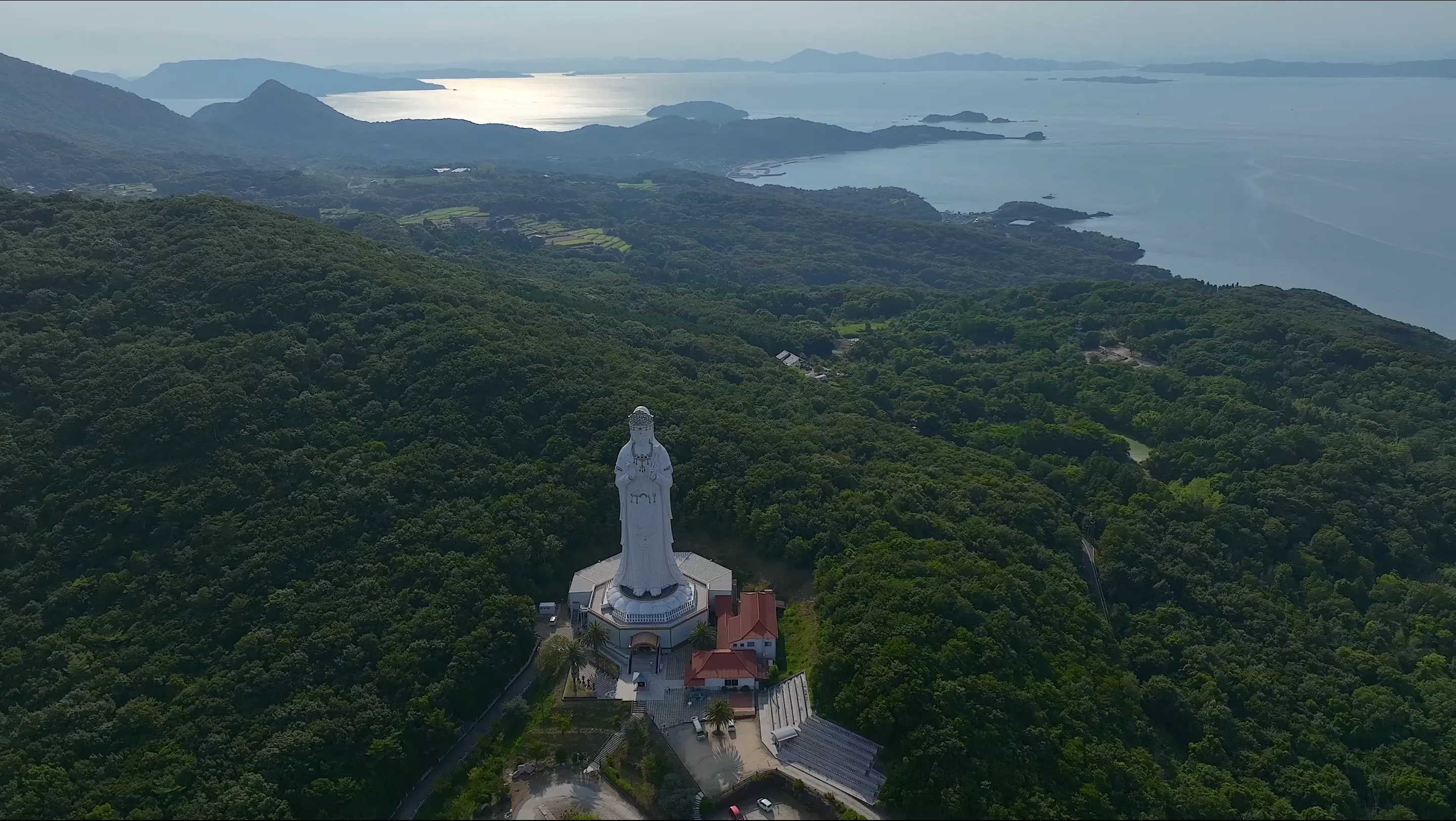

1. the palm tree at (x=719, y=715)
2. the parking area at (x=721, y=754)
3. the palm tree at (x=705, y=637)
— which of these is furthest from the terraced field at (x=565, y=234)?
the parking area at (x=721, y=754)

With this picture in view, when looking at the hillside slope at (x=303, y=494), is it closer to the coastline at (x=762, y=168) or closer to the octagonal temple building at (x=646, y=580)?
the octagonal temple building at (x=646, y=580)

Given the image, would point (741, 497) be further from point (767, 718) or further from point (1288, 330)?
point (1288, 330)

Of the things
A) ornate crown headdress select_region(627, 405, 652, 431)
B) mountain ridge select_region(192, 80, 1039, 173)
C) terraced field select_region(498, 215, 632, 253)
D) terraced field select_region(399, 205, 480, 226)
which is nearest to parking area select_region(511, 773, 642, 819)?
ornate crown headdress select_region(627, 405, 652, 431)

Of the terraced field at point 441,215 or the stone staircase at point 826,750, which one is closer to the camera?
the stone staircase at point 826,750

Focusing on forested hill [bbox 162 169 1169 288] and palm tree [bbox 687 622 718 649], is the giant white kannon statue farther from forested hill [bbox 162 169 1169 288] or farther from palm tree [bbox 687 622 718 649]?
forested hill [bbox 162 169 1169 288]

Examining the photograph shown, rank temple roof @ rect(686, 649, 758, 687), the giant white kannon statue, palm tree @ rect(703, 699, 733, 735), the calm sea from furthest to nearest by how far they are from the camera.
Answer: the calm sea
the giant white kannon statue
temple roof @ rect(686, 649, 758, 687)
palm tree @ rect(703, 699, 733, 735)
